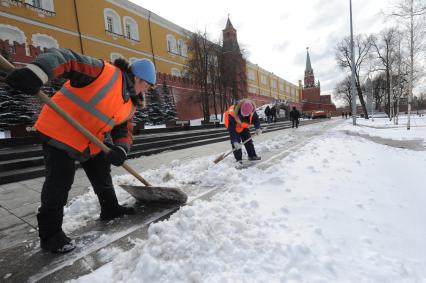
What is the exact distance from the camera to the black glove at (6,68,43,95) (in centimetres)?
178

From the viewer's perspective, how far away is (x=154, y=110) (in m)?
21.5

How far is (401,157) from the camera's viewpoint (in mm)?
6785

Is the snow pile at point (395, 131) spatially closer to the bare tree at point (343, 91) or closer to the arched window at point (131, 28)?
the arched window at point (131, 28)

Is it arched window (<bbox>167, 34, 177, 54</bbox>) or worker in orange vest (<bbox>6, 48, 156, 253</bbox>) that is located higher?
arched window (<bbox>167, 34, 177, 54</bbox>)

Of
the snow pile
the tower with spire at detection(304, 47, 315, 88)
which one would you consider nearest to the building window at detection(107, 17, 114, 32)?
the snow pile

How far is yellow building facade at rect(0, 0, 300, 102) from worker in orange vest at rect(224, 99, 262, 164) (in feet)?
49.7

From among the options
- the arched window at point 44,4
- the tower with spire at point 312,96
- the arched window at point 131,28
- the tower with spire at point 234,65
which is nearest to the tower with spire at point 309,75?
the tower with spire at point 312,96

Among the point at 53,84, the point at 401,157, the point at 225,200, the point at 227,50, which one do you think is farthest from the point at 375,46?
the point at 225,200

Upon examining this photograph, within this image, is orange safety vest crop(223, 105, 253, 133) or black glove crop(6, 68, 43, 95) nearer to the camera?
black glove crop(6, 68, 43, 95)

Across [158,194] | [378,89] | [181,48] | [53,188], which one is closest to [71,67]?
[53,188]

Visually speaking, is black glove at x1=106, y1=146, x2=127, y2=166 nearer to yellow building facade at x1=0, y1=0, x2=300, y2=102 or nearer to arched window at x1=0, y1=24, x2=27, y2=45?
yellow building facade at x1=0, y1=0, x2=300, y2=102

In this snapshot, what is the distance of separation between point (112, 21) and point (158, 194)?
24.3m

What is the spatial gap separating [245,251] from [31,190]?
4.09 metres

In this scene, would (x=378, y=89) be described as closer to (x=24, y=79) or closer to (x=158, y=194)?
(x=158, y=194)
